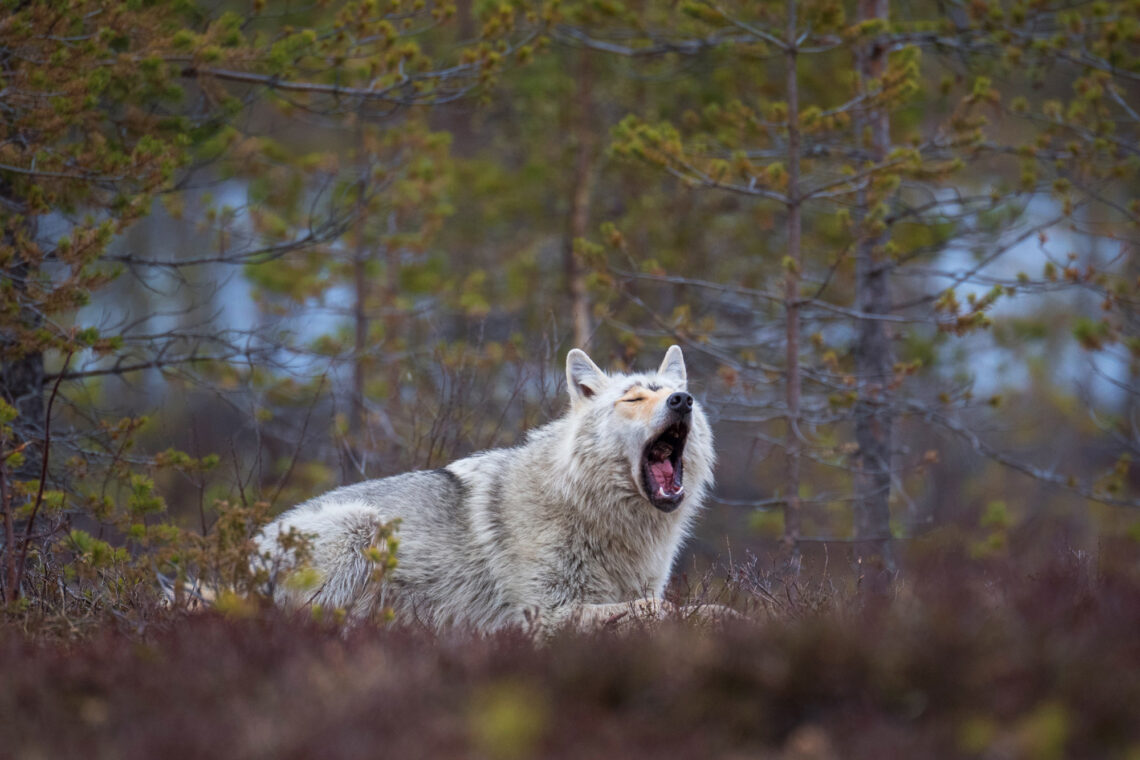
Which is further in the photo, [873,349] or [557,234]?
[557,234]

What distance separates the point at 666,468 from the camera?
6.69 metres

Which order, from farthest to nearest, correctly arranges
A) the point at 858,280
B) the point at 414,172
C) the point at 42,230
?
the point at 414,172, the point at 858,280, the point at 42,230

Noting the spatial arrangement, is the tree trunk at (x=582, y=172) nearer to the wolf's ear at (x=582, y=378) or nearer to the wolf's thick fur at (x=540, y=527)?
the wolf's ear at (x=582, y=378)

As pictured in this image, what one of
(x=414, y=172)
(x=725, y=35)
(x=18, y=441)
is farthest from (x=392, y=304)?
(x=18, y=441)

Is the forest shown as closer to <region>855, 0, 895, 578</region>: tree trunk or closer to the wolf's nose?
<region>855, 0, 895, 578</region>: tree trunk

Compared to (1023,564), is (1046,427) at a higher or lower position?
lower

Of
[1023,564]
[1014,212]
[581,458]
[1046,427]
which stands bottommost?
[1046,427]

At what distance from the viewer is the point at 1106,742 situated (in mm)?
3092

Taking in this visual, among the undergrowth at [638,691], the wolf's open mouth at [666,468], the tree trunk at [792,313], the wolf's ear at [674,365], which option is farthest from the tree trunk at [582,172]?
the undergrowth at [638,691]

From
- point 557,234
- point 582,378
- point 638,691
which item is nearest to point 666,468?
point 582,378

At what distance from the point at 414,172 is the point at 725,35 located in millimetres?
4818

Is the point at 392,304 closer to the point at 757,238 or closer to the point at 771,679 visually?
the point at 757,238

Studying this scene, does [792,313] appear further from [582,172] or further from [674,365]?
[582,172]

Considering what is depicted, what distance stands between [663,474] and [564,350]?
27.3ft
